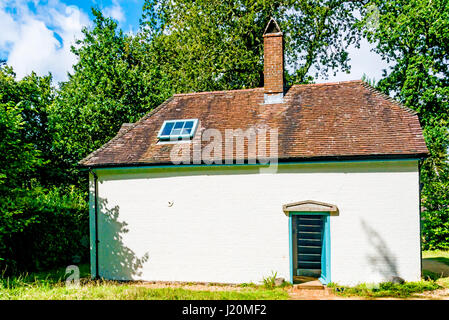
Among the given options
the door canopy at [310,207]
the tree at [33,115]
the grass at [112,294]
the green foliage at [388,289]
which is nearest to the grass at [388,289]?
the green foliage at [388,289]

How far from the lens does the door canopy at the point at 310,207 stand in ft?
33.3

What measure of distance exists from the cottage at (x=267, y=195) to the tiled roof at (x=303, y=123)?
0.06m

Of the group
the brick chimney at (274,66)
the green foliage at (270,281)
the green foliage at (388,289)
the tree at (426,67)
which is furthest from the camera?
the tree at (426,67)

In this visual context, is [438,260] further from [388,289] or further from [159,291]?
[159,291]

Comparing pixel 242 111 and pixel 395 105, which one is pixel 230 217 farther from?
pixel 395 105

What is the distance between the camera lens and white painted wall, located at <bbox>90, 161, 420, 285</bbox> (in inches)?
389

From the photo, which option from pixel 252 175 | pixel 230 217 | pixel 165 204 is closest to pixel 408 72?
pixel 252 175

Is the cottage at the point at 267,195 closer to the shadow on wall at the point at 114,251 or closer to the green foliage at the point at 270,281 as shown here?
the shadow on wall at the point at 114,251

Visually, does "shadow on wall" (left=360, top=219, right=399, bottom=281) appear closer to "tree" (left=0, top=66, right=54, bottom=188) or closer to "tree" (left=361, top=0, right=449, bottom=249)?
"tree" (left=361, top=0, right=449, bottom=249)

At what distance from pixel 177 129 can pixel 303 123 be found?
4.66 meters

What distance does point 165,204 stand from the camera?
11.3 metres

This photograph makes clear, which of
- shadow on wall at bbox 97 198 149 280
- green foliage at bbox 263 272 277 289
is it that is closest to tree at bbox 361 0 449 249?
green foliage at bbox 263 272 277 289

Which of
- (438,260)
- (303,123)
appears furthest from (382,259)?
(438,260)
